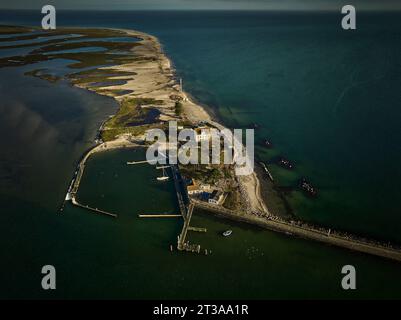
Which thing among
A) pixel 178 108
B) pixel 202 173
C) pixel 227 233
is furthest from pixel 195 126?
pixel 227 233

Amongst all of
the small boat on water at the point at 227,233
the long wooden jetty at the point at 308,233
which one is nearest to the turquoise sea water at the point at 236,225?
the small boat on water at the point at 227,233

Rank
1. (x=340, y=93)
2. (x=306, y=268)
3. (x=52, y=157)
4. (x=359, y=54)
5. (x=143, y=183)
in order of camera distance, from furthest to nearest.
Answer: (x=359, y=54), (x=340, y=93), (x=52, y=157), (x=143, y=183), (x=306, y=268)

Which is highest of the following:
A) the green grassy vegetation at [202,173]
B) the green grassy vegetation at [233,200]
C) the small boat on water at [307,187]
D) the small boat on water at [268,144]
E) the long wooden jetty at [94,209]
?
the small boat on water at [268,144]

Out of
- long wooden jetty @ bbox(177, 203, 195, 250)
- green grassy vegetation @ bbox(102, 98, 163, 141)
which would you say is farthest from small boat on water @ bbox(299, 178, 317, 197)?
green grassy vegetation @ bbox(102, 98, 163, 141)

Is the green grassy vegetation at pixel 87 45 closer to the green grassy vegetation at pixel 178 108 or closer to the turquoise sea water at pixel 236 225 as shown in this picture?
the turquoise sea water at pixel 236 225

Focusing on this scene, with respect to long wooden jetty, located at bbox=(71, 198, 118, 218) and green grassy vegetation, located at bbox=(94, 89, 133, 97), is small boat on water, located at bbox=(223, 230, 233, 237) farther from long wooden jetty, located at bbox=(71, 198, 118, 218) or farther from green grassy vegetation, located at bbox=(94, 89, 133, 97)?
green grassy vegetation, located at bbox=(94, 89, 133, 97)

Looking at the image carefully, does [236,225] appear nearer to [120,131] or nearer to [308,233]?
[308,233]

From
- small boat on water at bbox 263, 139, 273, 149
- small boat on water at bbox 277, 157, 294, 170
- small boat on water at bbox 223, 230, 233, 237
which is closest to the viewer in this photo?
small boat on water at bbox 223, 230, 233, 237

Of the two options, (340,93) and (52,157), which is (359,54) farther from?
(52,157)

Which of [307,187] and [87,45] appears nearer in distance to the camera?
[307,187]

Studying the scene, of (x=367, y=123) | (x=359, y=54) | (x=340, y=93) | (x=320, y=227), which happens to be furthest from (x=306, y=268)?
(x=359, y=54)

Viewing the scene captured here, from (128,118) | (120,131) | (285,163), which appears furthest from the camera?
(128,118)
